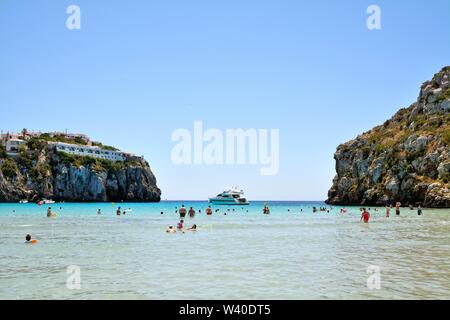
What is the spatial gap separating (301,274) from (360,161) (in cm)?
15843

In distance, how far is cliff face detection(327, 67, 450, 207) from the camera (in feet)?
433

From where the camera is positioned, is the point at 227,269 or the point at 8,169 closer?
the point at 227,269

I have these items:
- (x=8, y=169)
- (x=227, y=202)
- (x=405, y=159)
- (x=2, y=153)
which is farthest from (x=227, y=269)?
(x=2, y=153)

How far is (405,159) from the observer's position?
472 feet

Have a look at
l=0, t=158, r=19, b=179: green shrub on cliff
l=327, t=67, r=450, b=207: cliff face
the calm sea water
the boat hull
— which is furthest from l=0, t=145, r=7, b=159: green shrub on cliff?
the calm sea water

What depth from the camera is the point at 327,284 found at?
60.0 feet

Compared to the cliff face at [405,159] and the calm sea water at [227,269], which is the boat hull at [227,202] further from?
the calm sea water at [227,269]

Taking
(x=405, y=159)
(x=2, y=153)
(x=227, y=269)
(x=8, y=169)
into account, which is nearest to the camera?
(x=227, y=269)

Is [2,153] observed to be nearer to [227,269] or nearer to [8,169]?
[8,169]

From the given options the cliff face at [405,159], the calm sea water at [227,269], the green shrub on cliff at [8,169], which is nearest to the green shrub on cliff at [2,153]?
the green shrub on cliff at [8,169]

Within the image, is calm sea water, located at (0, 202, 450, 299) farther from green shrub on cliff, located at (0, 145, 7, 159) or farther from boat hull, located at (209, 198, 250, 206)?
green shrub on cliff, located at (0, 145, 7, 159)

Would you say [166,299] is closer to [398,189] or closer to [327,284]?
[327,284]

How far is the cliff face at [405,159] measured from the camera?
131875 mm
